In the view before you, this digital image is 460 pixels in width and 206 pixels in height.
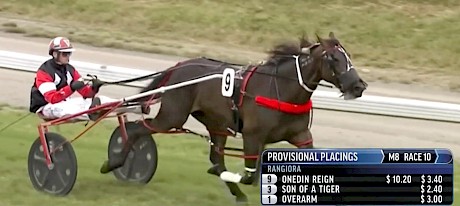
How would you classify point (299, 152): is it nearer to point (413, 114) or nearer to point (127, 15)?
point (413, 114)

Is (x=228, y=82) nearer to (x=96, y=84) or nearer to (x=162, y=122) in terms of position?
(x=162, y=122)

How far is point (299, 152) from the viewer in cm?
852

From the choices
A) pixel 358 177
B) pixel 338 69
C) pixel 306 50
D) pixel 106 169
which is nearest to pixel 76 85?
pixel 106 169

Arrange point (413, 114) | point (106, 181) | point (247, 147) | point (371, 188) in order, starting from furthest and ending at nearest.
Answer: point (413, 114) → point (106, 181) → point (247, 147) → point (371, 188)

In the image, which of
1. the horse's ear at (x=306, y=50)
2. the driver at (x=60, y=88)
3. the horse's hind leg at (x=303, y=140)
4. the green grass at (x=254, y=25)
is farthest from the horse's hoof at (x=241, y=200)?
the green grass at (x=254, y=25)

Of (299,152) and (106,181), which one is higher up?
(299,152)

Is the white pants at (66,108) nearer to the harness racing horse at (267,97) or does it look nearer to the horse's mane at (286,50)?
the harness racing horse at (267,97)

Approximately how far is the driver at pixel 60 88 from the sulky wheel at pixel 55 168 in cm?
28

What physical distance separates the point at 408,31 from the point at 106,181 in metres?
13.3

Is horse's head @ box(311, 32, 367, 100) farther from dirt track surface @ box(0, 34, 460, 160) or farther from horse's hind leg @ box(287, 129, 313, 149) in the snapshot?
dirt track surface @ box(0, 34, 460, 160)

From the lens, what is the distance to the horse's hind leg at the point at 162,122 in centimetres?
1024

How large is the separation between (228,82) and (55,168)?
1.85m

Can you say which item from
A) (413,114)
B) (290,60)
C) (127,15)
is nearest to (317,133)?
(413,114)

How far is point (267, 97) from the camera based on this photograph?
952cm
